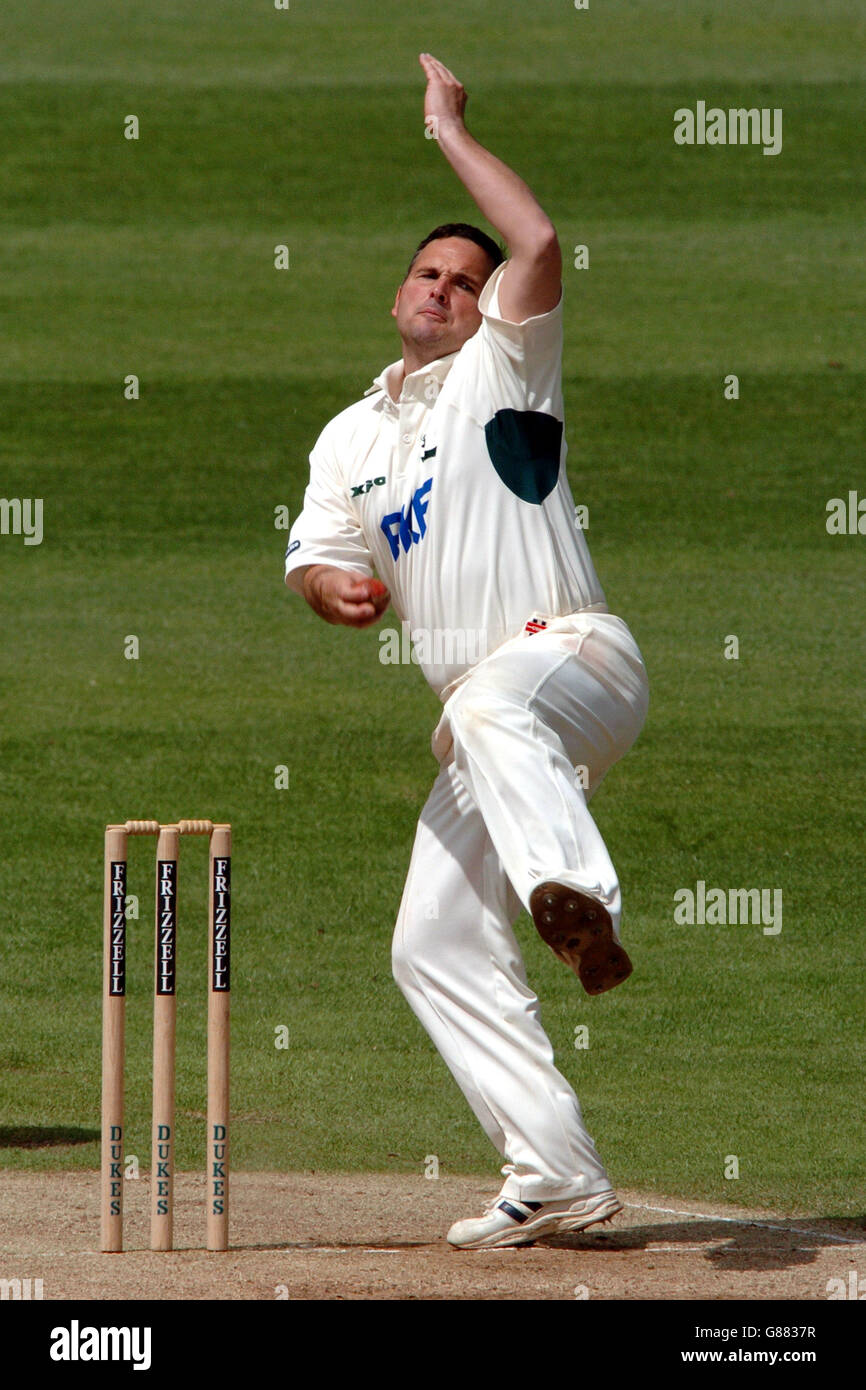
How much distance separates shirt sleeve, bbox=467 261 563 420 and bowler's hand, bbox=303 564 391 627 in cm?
67

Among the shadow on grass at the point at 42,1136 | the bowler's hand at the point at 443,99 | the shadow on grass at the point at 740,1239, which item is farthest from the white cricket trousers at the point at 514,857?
the shadow on grass at the point at 42,1136

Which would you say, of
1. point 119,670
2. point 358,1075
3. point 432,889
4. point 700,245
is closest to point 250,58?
point 700,245

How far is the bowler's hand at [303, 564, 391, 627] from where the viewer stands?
5.49 metres

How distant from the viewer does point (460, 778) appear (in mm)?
5836

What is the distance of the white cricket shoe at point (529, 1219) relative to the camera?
19.1 ft

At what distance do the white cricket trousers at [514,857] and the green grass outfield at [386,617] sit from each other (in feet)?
5.00

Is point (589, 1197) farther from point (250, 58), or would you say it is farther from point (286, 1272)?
point (250, 58)

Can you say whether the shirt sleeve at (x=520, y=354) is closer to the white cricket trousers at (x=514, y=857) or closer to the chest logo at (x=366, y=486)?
the chest logo at (x=366, y=486)

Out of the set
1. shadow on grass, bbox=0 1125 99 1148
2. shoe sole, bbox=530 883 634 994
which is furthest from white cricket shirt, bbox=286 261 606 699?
shadow on grass, bbox=0 1125 99 1148

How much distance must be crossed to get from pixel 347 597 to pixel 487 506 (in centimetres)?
50

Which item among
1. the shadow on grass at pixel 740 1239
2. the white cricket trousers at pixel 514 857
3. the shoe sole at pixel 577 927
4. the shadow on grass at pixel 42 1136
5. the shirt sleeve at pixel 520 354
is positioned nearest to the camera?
the shoe sole at pixel 577 927

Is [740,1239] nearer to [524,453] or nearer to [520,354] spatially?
[524,453]

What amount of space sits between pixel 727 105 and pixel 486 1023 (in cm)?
2194

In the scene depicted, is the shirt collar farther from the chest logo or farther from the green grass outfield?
the green grass outfield
